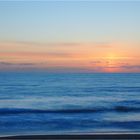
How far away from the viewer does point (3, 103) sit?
1205 cm

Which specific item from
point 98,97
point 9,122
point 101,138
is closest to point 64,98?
point 98,97

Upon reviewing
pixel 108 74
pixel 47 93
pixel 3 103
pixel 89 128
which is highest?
pixel 108 74

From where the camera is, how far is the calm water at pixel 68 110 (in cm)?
821

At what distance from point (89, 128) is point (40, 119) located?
1624 millimetres

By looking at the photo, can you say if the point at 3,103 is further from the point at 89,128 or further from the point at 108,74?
the point at 108,74

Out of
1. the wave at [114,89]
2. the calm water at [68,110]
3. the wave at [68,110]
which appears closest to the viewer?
the calm water at [68,110]

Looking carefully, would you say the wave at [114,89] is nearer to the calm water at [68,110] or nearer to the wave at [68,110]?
the calm water at [68,110]

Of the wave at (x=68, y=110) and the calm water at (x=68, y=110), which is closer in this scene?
the calm water at (x=68, y=110)

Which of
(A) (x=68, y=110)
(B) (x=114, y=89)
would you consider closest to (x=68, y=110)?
(A) (x=68, y=110)

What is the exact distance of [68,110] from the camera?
1091 centimetres

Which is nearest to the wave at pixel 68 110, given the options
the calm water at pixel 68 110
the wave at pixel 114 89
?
the calm water at pixel 68 110

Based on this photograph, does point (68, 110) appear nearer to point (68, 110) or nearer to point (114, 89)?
point (68, 110)

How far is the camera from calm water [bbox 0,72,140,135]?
8.21 metres

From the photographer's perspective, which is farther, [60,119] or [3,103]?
[3,103]
